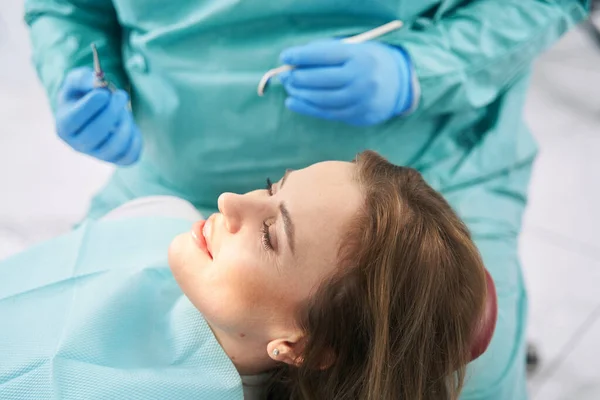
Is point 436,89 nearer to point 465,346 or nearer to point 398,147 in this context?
point 398,147

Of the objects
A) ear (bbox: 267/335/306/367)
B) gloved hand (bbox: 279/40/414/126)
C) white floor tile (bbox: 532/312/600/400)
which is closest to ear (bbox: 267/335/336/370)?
ear (bbox: 267/335/306/367)

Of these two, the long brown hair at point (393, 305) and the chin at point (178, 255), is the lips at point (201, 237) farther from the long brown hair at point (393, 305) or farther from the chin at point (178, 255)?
the long brown hair at point (393, 305)

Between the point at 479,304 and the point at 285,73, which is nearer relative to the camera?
the point at 479,304

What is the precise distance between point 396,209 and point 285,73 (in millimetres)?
293

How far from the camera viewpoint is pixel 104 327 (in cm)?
65

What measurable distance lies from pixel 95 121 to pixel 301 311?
1.44 feet

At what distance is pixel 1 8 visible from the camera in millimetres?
1832

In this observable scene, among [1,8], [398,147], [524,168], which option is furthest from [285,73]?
[1,8]

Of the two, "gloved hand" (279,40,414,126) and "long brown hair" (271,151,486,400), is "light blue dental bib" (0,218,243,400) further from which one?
"gloved hand" (279,40,414,126)

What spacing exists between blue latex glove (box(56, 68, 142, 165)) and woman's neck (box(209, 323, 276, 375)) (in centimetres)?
34

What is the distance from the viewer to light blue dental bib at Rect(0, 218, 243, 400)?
0.59 metres

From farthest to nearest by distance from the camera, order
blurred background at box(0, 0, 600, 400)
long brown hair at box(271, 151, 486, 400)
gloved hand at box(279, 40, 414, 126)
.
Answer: blurred background at box(0, 0, 600, 400), gloved hand at box(279, 40, 414, 126), long brown hair at box(271, 151, 486, 400)

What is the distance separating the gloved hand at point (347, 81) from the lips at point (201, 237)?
236 millimetres

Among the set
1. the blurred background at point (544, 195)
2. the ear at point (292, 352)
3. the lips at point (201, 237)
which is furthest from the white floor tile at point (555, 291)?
the lips at point (201, 237)
